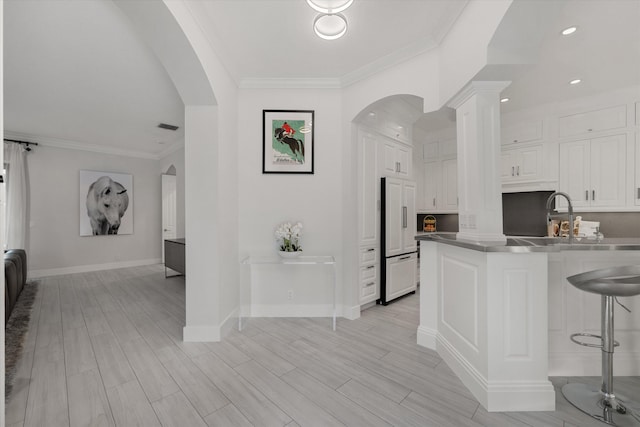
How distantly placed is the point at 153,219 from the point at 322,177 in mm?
5466

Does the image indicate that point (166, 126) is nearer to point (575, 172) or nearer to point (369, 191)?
point (369, 191)

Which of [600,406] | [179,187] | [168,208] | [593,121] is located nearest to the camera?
[600,406]

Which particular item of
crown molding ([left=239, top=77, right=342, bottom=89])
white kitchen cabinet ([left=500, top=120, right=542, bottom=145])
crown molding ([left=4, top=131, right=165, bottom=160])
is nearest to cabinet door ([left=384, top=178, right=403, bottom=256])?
crown molding ([left=239, top=77, right=342, bottom=89])

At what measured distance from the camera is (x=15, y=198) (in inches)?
191

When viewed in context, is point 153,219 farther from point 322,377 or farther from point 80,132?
point 322,377

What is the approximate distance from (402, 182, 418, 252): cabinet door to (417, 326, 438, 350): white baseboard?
1.44 metres

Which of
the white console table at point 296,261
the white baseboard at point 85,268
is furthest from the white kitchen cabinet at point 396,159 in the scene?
the white baseboard at point 85,268

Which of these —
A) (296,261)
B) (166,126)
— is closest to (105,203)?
(166,126)

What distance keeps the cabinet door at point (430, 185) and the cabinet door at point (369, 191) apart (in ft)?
7.27

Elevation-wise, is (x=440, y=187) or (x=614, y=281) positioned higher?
(x=440, y=187)

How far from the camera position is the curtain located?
15.8 ft

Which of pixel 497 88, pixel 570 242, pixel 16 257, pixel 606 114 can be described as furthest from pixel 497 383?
pixel 16 257

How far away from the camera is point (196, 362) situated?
224cm

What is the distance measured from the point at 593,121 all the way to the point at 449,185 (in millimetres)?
2004
